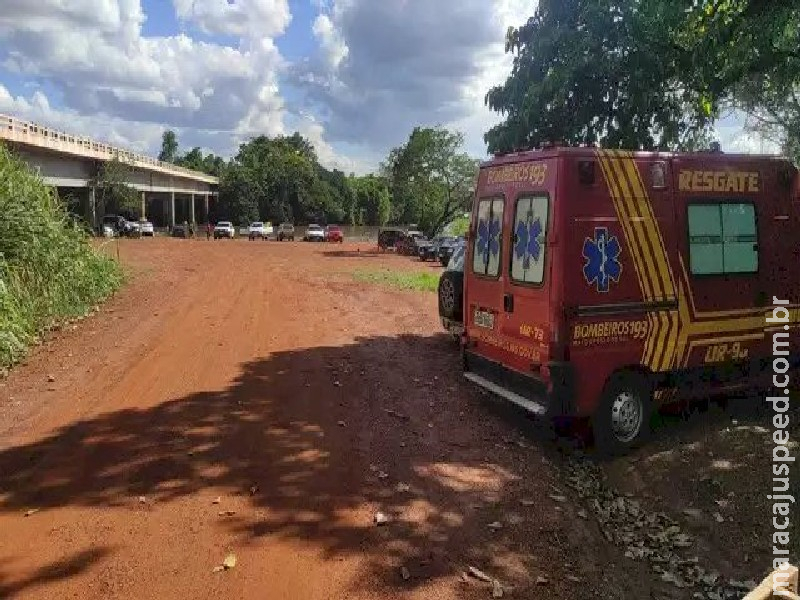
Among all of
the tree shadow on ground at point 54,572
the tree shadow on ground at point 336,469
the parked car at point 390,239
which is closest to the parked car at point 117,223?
the parked car at point 390,239

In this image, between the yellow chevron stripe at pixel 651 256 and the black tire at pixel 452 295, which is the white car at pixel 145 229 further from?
the yellow chevron stripe at pixel 651 256

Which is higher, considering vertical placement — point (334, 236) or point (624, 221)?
point (334, 236)

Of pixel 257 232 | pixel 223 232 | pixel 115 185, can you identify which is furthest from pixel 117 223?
pixel 257 232

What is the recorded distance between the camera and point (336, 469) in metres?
5.67

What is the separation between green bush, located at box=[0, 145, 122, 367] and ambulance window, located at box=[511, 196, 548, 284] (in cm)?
695

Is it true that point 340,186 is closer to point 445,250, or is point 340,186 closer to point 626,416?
point 445,250

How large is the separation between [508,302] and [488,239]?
797 millimetres

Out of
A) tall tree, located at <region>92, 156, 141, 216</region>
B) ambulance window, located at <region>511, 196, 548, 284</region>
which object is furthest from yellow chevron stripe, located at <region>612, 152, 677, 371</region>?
tall tree, located at <region>92, 156, 141, 216</region>

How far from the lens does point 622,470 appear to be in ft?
20.0

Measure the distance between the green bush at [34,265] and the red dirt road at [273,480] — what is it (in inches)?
25.2

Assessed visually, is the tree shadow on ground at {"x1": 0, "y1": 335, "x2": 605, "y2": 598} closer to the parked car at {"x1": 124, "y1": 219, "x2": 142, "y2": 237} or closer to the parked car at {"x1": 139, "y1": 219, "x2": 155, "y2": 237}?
the parked car at {"x1": 124, "y1": 219, "x2": 142, "y2": 237}

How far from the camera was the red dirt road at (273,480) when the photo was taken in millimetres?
4141

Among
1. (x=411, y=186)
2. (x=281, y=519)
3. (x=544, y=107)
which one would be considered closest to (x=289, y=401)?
(x=281, y=519)

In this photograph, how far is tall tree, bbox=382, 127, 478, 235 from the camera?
5519 centimetres
